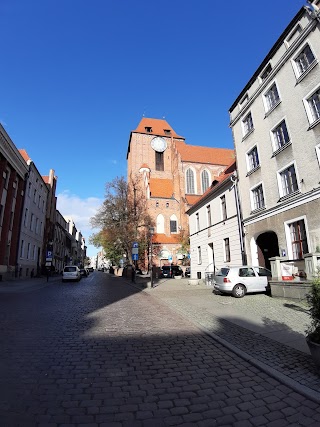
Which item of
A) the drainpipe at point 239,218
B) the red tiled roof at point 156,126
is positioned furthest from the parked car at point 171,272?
the red tiled roof at point 156,126

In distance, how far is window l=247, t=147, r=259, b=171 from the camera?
19628 millimetres

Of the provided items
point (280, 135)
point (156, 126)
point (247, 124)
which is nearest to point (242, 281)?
point (280, 135)

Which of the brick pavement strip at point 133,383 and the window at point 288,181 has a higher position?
the window at point 288,181

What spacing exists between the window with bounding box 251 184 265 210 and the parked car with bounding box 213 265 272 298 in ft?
16.7

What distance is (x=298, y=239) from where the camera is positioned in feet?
49.1

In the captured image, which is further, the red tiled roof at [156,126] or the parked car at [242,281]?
the red tiled roof at [156,126]

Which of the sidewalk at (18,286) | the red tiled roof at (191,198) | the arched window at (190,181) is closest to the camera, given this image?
the sidewalk at (18,286)

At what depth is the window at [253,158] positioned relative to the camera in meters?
19.6

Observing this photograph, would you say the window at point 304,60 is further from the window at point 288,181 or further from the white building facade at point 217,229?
the white building facade at point 217,229

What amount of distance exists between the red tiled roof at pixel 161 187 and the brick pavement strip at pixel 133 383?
49.6 m

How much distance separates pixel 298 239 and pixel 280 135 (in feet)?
21.2

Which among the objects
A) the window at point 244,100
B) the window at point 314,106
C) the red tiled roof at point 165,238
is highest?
the window at point 244,100

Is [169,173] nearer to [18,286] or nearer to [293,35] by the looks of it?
[18,286]

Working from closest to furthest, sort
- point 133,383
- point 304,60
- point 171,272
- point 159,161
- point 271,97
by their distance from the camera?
point 133,383, point 304,60, point 271,97, point 171,272, point 159,161
